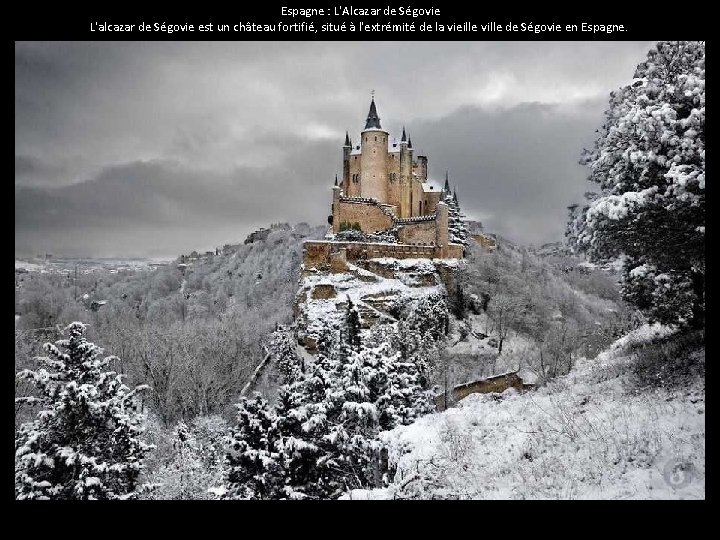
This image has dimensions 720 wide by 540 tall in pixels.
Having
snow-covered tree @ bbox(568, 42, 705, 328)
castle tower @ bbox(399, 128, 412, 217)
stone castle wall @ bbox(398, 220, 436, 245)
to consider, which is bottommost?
snow-covered tree @ bbox(568, 42, 705, 328)

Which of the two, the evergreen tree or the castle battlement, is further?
the castle battlement

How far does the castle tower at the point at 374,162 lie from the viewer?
1813 inches

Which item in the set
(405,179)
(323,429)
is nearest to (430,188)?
(405,179)

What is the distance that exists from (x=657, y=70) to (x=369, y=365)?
8.70 metres

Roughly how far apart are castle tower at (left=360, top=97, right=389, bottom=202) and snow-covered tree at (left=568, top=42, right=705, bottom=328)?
36.9 meters

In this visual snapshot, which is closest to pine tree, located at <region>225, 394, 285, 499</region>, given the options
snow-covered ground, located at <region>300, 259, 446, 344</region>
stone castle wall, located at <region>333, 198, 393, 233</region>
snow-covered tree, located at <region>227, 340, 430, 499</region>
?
snow-covered tree, located at <region>227, 340, 430, 499</region>

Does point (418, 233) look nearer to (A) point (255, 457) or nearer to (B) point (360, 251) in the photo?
(B) point (360, 251)

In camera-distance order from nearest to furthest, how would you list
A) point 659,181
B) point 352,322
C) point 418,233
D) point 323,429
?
1. point 659,181
2. point 323,429
3. point 352,322
4. point 418,233

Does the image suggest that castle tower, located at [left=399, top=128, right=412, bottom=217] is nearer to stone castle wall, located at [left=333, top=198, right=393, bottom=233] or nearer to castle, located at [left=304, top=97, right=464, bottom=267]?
castle, located at [left=304, top=97, right=464, bottom=267]

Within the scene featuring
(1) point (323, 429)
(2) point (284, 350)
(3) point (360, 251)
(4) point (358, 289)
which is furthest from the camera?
(3) point (360, 251)

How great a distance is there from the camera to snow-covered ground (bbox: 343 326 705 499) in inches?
216

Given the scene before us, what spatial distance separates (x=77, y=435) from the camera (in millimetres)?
11539

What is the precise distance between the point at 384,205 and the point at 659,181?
35.1m
